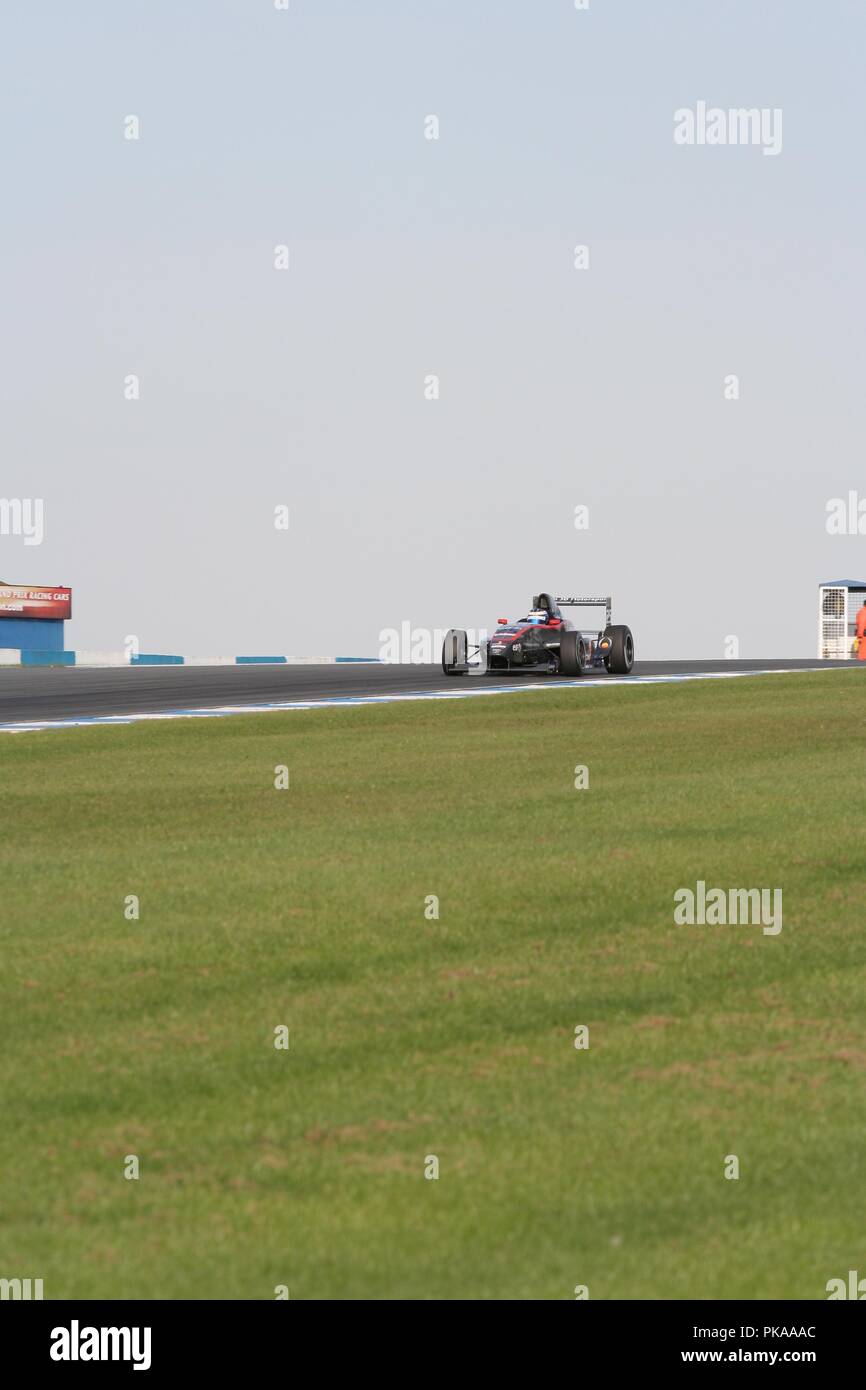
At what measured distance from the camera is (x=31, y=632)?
305ft

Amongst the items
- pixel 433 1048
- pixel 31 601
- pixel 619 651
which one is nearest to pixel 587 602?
pixel 619 651

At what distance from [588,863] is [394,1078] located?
451 cm

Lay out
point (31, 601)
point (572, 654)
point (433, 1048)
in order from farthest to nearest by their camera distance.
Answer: point (31, 601)
point (572, 654)
point (433, 1048)

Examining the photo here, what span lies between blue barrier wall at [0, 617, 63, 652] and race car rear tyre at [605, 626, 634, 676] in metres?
64.8

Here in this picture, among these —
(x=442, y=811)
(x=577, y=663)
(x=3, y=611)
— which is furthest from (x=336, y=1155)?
(x=3, y=611)

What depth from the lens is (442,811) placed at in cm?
1404

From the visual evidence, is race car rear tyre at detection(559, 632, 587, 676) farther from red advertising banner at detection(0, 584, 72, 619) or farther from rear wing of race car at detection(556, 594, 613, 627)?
red advertising banner at detection(0, 584, 72, 619)

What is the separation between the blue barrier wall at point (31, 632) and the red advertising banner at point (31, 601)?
38 centimetres

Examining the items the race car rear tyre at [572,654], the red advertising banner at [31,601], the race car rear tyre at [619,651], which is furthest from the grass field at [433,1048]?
the red advertising banner at [31,601]

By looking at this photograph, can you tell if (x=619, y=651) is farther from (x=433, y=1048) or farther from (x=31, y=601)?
(x=31, y=601)

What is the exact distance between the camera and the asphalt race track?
25.8 meters

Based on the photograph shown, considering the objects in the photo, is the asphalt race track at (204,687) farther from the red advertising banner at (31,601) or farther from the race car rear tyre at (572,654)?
the red advertising banner at (31,601)

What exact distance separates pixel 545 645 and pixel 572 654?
3.43 ft
